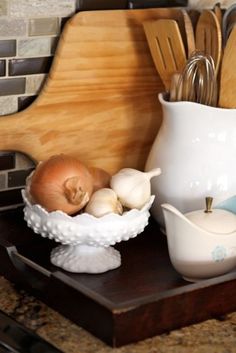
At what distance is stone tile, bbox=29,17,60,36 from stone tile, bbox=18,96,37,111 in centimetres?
9

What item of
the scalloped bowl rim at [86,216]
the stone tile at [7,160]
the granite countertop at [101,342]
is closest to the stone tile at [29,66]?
the stone tile at [7,160]

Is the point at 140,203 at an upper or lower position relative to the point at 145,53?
lower

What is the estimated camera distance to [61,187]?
3.75 ft

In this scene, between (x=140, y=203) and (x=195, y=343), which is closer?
(x=195, y=343)

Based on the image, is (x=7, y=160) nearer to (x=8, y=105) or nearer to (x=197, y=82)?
(x=8, y=105)


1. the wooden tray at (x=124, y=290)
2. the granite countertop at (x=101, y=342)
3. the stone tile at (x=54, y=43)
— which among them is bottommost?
the granite countertop at (x=101, y=342)

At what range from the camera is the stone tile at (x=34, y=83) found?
128 centimetres

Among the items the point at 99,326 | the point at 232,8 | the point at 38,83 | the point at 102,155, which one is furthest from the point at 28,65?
the point at 99,326

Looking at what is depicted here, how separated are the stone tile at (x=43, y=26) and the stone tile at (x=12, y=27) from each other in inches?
0.5

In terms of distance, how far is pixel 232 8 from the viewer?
1.29m

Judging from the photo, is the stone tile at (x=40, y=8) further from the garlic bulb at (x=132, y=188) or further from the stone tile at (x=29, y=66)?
the garlic bulb at (x=132, y=188)

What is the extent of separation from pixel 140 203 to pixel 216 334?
20cm

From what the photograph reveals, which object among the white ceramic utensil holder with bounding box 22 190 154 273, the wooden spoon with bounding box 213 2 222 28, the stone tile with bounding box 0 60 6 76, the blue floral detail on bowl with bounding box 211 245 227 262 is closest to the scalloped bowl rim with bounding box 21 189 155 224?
the white ceramic utensil holder with bounding box 22 190 154 273

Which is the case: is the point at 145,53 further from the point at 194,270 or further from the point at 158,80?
the point at 194,270
